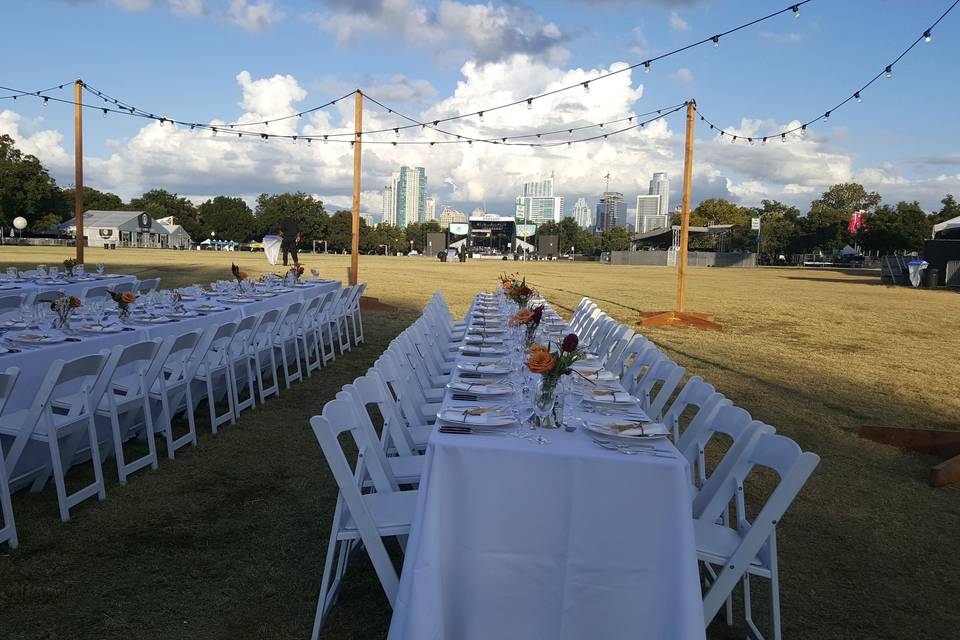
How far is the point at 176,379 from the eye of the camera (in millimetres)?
5047

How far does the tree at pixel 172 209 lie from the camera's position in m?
93.9

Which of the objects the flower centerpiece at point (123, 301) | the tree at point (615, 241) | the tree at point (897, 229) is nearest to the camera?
the flower centerpiece at point (123, 301)

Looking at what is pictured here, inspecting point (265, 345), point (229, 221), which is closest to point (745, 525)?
point (265, 345)

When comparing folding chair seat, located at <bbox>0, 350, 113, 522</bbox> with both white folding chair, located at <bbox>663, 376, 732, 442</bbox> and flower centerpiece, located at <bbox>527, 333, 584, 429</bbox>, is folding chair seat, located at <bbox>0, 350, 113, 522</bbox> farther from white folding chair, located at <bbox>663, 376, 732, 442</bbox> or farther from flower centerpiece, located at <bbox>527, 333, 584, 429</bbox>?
white folding chair, located at <bbox>663, 376, 732, 442</bbox>

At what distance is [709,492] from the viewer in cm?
301

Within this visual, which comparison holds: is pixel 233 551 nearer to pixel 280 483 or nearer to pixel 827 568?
pixel 280 483

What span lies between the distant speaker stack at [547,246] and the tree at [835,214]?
94.8ft

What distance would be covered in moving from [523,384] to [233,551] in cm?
166

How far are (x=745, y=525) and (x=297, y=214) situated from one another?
89348mm

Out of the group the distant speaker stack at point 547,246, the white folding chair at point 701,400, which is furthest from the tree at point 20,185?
the white folding chair at point 701,400

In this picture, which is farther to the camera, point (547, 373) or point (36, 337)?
Answer: point (36, 337)

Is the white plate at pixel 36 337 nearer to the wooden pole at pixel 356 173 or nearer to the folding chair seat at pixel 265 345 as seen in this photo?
the folding chair seat at pixel 265 345

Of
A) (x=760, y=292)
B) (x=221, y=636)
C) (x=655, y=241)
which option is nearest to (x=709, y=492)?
(x=221, y=636)

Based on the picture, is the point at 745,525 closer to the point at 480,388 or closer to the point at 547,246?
the point at 480,388
